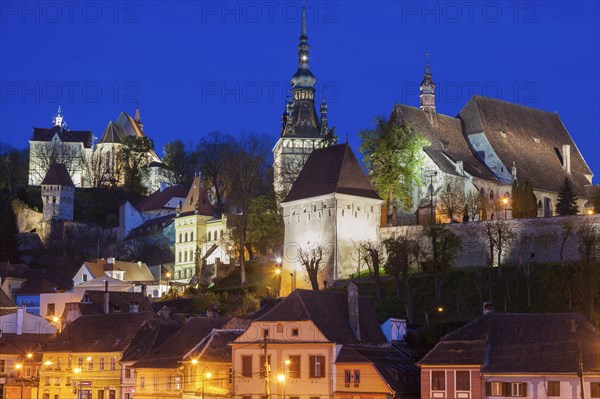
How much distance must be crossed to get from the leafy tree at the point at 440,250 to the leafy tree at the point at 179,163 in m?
74.1

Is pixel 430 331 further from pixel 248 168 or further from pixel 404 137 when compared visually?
pixel 248 168

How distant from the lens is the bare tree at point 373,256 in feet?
268

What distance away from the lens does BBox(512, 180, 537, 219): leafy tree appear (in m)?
95.6

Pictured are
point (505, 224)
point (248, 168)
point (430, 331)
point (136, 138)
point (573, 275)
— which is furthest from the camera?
point (136, 138)

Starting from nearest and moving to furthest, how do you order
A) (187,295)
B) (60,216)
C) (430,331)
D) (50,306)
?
(430,331) < (50,306) < (187,295) < (60,216)

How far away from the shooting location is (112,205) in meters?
149

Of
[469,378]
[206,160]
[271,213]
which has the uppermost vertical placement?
[206,160]

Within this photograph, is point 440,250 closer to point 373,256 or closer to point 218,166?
point 373,256

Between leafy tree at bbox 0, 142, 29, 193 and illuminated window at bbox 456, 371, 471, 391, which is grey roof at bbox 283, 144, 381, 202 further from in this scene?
leafy tree at bbox 0, 142, 29, 193

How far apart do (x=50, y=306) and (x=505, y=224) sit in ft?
119

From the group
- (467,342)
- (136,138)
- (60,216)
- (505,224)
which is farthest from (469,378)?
(136,138)

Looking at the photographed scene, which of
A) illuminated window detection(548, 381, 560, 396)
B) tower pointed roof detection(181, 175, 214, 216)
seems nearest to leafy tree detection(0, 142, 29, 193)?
tower pointed roof detection(181, 175, 214, 216)

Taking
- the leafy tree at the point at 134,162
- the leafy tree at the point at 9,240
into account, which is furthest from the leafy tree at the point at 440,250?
the leafy tree at the point at 134,162

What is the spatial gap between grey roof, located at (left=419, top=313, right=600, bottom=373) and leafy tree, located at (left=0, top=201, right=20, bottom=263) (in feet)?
261
